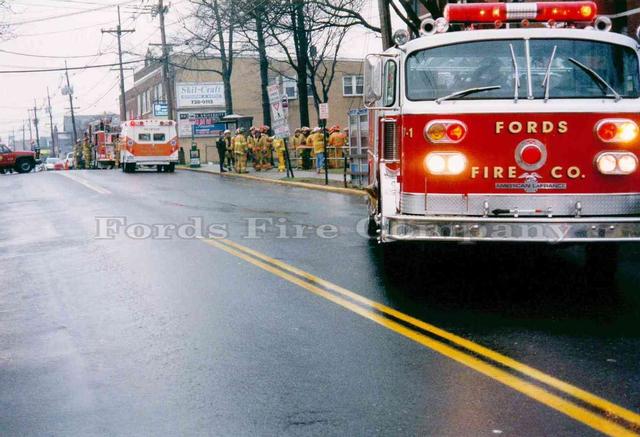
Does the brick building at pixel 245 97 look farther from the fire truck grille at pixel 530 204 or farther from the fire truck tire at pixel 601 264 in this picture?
the fire truck grille at pixel 530 204

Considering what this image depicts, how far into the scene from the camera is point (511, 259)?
10.4 m

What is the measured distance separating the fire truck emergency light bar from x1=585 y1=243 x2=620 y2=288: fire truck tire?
235 cm

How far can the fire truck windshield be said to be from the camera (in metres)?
7.93

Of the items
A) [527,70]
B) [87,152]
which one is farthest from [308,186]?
[87,152]

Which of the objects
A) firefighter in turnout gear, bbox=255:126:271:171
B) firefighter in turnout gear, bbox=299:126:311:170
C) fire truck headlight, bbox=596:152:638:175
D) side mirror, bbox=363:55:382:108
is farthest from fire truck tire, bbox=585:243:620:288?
firefighter in turnout gear, bbox=255:126:271:171

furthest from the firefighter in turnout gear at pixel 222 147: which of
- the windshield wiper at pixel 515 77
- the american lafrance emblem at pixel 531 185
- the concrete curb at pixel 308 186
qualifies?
the american lafrance emblem at pixel 531 185

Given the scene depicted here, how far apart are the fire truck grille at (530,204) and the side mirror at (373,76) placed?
121 centimetres

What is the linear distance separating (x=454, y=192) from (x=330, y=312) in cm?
161

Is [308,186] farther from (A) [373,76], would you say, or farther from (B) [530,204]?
(B) [530,204]

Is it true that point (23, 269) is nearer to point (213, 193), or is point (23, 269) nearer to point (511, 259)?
point (511, 259)

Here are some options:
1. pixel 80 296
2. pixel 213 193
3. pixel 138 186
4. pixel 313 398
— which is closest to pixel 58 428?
pixel 313 398

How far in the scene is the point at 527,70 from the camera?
802 centimetres

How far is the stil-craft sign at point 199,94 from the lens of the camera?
61.3m

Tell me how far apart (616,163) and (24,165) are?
1790 inches
